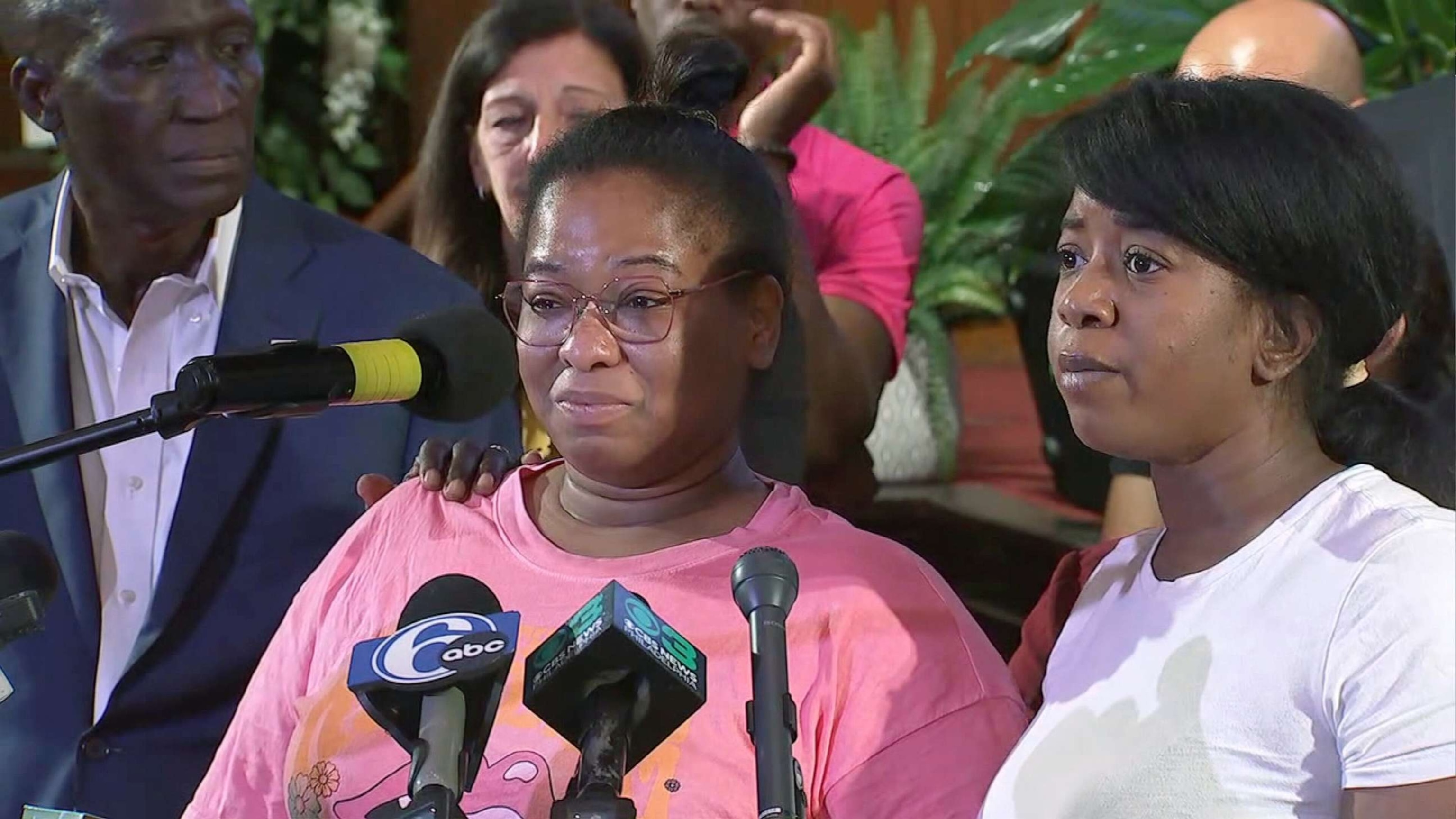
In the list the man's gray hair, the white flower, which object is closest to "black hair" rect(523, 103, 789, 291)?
the man's gray hair

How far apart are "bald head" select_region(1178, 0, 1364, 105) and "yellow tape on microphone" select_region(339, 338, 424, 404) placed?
1348 millimetres

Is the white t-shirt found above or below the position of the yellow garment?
below

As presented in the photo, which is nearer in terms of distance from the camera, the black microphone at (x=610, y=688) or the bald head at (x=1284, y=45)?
the black microphone at (x=610, y=688)

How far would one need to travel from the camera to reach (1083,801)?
133 centimetres

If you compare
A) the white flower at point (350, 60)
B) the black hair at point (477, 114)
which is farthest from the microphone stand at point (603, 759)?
the white flower at point (350, 60)

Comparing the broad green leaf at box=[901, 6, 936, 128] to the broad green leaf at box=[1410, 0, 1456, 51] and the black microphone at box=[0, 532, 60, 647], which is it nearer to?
the broad green leaf at box=[1410, 0, 1456, 51]

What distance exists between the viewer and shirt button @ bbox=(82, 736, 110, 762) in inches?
79.4

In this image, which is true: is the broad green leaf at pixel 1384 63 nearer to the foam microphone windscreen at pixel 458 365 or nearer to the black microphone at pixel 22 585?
the foam microphone windscreen at pixel 458 365

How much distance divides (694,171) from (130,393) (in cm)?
87

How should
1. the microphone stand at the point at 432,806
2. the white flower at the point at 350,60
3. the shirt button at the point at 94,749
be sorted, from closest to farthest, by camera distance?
the microphone stand at the point at 432,806 → the shirt button at the point at 94,749 → the white flower at the point at 350,60

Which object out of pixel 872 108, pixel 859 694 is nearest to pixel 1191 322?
pixel 859 694

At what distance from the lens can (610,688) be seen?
1.07 m

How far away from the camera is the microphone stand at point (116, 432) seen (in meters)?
1.33

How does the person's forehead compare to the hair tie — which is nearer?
the hair tie
